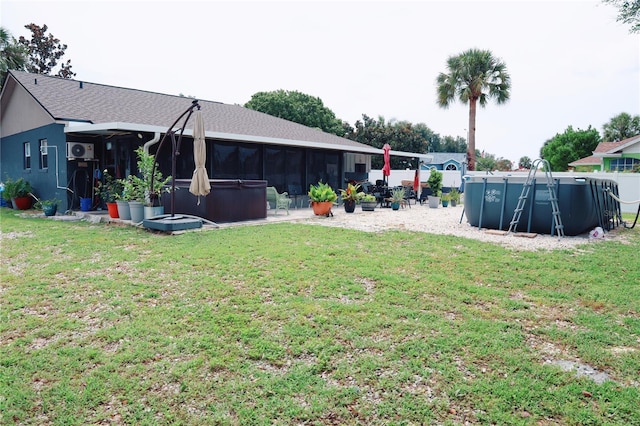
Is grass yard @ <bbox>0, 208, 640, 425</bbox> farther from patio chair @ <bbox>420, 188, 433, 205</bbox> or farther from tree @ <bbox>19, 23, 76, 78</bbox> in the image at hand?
tree @ <bbox>19, 23, 76, 78</bbox>

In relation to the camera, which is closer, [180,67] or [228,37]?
[228,37]

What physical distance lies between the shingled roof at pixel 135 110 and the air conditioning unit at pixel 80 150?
886mm

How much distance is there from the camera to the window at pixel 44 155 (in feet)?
43.1

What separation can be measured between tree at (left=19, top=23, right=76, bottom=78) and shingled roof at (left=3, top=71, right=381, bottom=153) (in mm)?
18253

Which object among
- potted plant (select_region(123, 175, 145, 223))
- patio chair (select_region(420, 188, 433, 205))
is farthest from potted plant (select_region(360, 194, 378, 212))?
potted plant (select_region(123, 175, 145, 223))

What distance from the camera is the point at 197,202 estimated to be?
9.41m

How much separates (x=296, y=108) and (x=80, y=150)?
2592 centimetres

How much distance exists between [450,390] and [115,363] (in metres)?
2.29

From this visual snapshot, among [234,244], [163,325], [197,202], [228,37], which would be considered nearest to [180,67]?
[228,37]

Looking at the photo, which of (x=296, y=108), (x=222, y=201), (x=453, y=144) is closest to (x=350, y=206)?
(x=222, y=201)

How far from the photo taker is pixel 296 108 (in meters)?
36.3

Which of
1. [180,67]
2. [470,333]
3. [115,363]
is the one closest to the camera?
[115,363]

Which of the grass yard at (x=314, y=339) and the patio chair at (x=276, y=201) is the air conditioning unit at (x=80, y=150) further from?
the grass yard at (x=314, y=339)

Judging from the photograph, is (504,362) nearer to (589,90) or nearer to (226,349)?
(226,349)
